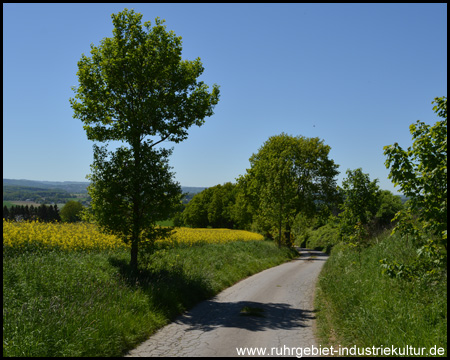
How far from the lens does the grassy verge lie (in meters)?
6.49

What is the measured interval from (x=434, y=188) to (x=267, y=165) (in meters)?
30.8

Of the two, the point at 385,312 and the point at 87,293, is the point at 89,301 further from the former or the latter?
the point at 385,312

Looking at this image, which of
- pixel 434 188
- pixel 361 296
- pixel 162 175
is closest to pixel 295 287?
pixel 361 296

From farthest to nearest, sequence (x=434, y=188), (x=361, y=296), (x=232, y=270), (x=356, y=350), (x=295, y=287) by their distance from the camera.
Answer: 1. (x=232, y=270)
2. (x=295, y=287)
3. (x=361, y=296)
4. (x=356, y=350)
5. (x=434, y=188)

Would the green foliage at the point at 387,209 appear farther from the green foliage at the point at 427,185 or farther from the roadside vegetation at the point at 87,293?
the green foliage at the point at 427,185

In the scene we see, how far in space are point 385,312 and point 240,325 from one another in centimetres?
384

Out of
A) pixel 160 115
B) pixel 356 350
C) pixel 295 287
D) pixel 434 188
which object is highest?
pixel 160 115

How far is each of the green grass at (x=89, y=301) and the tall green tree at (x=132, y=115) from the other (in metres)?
1.86

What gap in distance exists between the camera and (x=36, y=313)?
7230mm

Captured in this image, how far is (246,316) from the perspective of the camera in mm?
10602

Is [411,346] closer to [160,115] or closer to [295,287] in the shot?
[295,287]

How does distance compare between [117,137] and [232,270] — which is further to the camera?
[232,270]

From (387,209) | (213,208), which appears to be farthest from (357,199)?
(213,208)

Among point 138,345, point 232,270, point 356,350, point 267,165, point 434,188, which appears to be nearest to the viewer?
point 434,188
